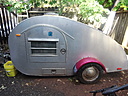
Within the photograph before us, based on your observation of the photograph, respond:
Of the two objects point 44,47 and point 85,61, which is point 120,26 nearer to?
point 85,61

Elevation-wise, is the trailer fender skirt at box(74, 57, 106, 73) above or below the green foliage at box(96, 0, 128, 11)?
below

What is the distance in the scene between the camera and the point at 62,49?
106 inches

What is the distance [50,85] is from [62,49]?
110cm

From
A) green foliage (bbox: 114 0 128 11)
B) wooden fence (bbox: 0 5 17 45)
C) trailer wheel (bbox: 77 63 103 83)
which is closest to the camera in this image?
trailer wheel (bbox: 77 63 103 83)

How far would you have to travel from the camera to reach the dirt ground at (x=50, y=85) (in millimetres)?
2584

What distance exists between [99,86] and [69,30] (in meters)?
1.80

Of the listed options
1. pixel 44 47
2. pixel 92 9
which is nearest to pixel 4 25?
pixel 44 47

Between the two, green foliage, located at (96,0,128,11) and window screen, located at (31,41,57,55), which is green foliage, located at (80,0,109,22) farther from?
window screen, located at (31,41,57,55)

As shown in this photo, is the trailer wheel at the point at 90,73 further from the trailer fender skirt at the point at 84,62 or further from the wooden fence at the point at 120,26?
the wooden fence at the point at 120,26

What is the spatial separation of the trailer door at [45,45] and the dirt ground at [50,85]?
2.24 feet

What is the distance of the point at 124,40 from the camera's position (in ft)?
14.7

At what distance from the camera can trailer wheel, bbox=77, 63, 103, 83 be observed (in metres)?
2.77

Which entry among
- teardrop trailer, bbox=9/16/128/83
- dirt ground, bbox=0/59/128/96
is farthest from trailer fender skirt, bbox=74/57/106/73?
dirt ground, bbox=0/59/128/96

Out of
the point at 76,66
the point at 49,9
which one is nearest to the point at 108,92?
the point at 76,66
